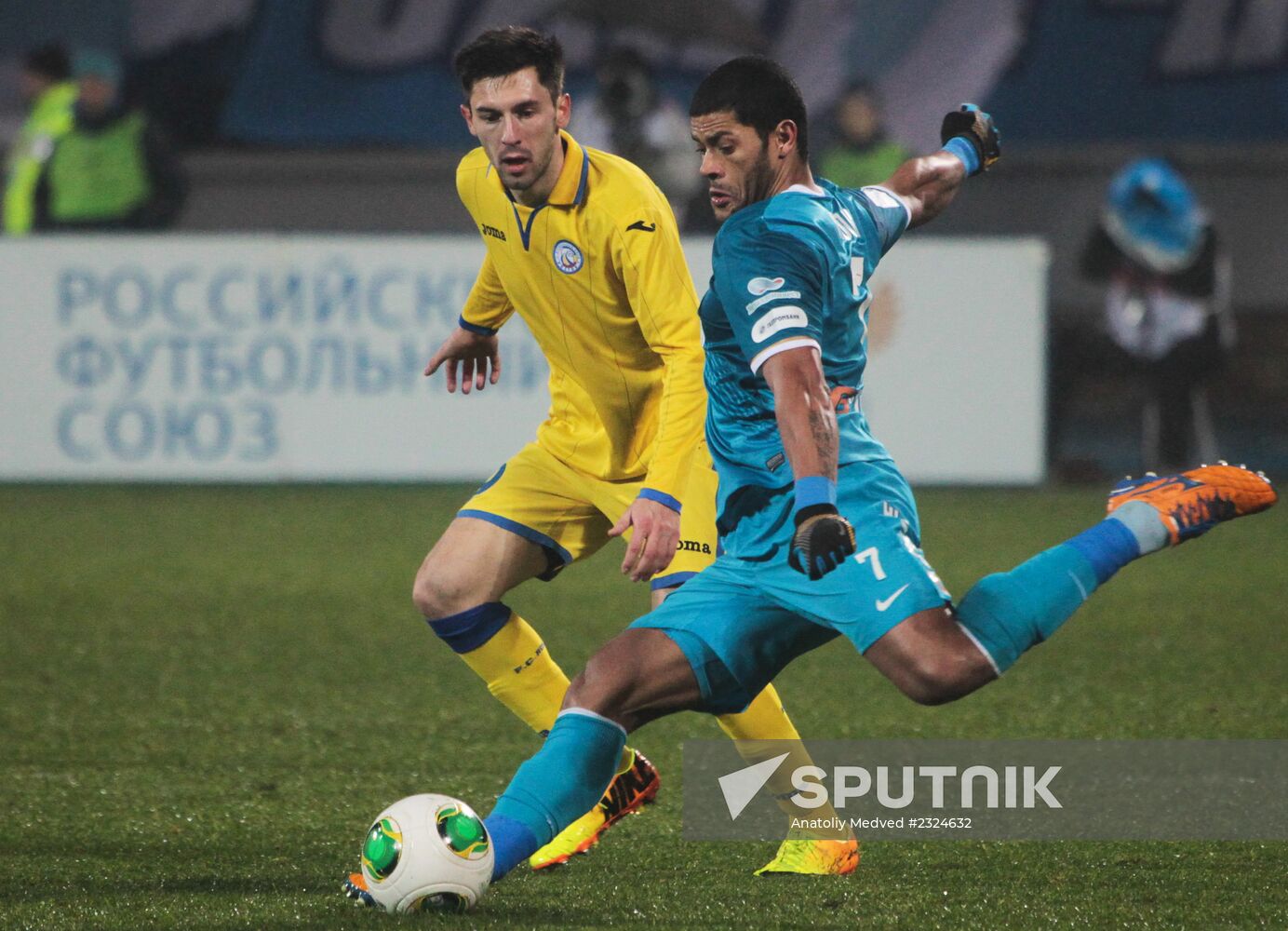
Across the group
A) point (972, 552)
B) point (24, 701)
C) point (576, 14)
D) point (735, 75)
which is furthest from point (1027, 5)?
point (735, 75)

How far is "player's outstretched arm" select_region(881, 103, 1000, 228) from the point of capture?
4.31 m

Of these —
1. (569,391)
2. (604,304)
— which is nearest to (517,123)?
(604,304)

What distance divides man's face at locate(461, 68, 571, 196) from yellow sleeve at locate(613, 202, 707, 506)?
238 mm

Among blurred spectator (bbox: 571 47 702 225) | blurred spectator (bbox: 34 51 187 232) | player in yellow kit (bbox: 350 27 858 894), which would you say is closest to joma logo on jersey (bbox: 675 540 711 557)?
player in yellow kit (bbox: 350 27 858 894)

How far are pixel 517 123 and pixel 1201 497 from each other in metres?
1.70

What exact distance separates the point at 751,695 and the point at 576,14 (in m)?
11.8

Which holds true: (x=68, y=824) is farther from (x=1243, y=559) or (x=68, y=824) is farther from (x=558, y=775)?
(x=1243, y=559)

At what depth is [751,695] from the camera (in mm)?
3885

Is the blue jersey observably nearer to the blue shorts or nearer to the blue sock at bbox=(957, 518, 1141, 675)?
the blue shorts

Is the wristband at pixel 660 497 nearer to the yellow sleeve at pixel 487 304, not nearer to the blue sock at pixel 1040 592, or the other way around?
the blue sock at pixel 1040 592

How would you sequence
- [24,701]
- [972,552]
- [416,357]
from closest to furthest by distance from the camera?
[24,701] < [972,552] < [416,357]

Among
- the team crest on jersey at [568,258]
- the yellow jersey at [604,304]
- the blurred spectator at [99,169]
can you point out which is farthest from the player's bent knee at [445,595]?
the blurred spectator at [99,169]

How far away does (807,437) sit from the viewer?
357cm

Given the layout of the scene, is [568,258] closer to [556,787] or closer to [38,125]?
[556,787]
